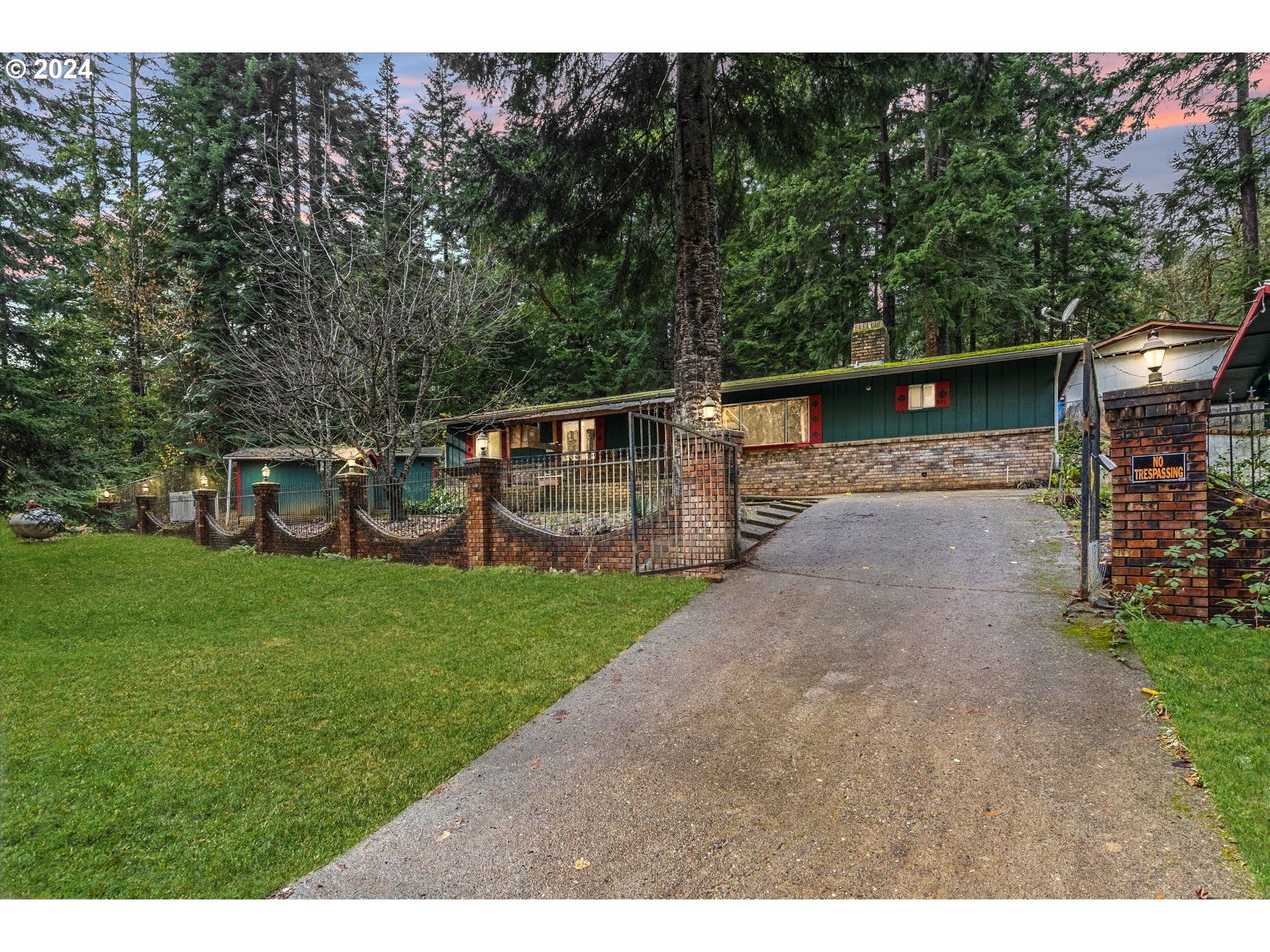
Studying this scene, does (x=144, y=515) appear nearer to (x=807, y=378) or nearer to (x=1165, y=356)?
(x=807, y=378)

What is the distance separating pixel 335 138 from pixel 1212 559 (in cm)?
1252

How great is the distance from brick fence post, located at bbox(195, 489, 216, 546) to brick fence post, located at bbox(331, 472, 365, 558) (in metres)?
4.66

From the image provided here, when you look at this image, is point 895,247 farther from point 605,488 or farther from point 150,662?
point 150,662

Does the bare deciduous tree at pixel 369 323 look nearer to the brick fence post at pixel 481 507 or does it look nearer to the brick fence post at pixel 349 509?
the brick fence post at pixel 349 509

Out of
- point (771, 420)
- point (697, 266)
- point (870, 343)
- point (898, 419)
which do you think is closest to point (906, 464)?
point (898, 419)

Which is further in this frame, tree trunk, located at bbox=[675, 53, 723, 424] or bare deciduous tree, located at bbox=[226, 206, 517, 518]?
bare deciduous tree, located at bbox=[226, 206, 517, 518]

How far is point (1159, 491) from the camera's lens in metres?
3.72

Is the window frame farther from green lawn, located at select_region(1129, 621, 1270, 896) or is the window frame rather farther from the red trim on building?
green lawn, located at select_region(1129, 621, 1270, 896)

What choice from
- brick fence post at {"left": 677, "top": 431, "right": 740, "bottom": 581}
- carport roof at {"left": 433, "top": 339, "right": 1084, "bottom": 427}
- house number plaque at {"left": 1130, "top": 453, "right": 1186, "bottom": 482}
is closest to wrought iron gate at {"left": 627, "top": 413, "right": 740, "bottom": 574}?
brick fence post at {"left": 677, "top": 431, "right": 740, "bottom": 581}

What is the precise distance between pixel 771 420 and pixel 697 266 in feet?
26.5

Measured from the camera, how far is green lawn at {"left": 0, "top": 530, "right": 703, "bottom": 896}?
7.14 feet

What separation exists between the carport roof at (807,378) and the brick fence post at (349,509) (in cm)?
236

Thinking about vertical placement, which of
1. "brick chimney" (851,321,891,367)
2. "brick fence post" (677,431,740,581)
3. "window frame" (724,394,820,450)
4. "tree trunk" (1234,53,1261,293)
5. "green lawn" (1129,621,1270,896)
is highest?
"tree trunk" (1234,53,1261,293)

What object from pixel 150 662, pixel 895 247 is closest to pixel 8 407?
pixel 150 662
